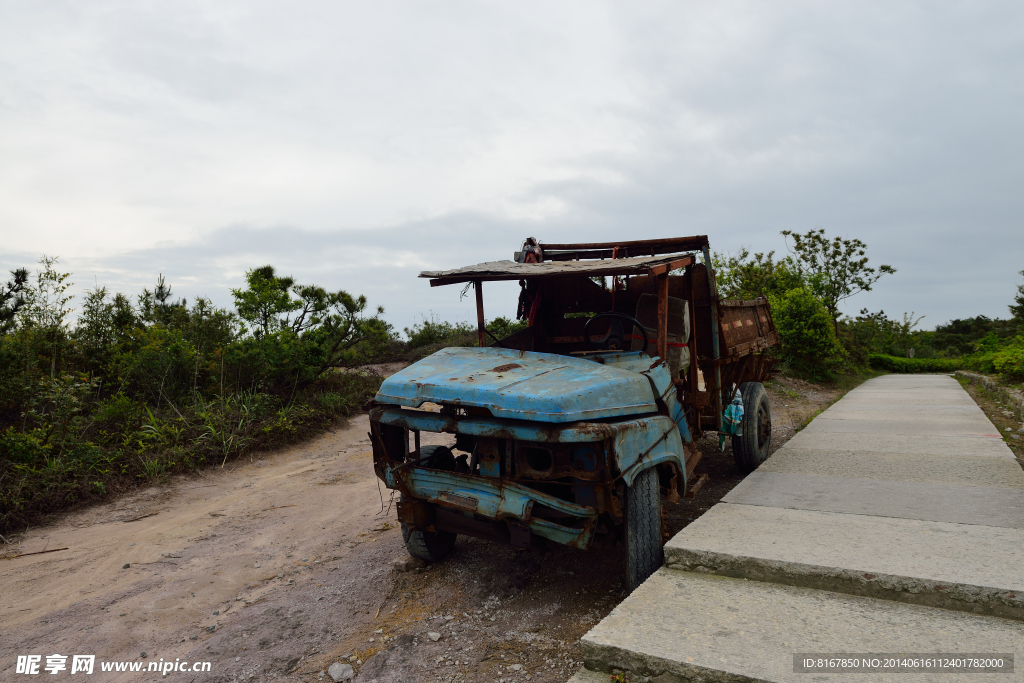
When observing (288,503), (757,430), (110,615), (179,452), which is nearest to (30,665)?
(110,615)

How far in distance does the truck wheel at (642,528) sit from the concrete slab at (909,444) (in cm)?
405

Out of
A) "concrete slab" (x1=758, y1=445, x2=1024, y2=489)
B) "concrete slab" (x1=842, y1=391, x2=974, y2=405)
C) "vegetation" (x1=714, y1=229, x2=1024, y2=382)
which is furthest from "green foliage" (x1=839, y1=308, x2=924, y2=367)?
"concrete slab" (x1=758, y1=445, x2=1024, y2=489)

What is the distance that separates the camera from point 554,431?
3.20 meters

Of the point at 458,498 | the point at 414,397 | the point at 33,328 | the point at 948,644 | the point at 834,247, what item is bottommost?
the point at 948,644

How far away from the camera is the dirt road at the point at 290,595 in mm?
3281

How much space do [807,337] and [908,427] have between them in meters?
8.45

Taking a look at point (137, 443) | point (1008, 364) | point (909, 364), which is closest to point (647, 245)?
point (137, 443)

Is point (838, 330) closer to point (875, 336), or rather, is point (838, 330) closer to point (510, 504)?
point (875, 336)

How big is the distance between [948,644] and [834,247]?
26134 mm

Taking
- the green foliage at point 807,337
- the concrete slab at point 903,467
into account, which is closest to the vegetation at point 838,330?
the green foliage at point 807,337

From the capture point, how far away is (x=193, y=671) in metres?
3.22

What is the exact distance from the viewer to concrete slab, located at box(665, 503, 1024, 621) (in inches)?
118

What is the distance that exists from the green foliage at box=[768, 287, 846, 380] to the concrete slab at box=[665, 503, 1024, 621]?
1320cm

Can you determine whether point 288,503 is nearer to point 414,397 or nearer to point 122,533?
point 122,533
